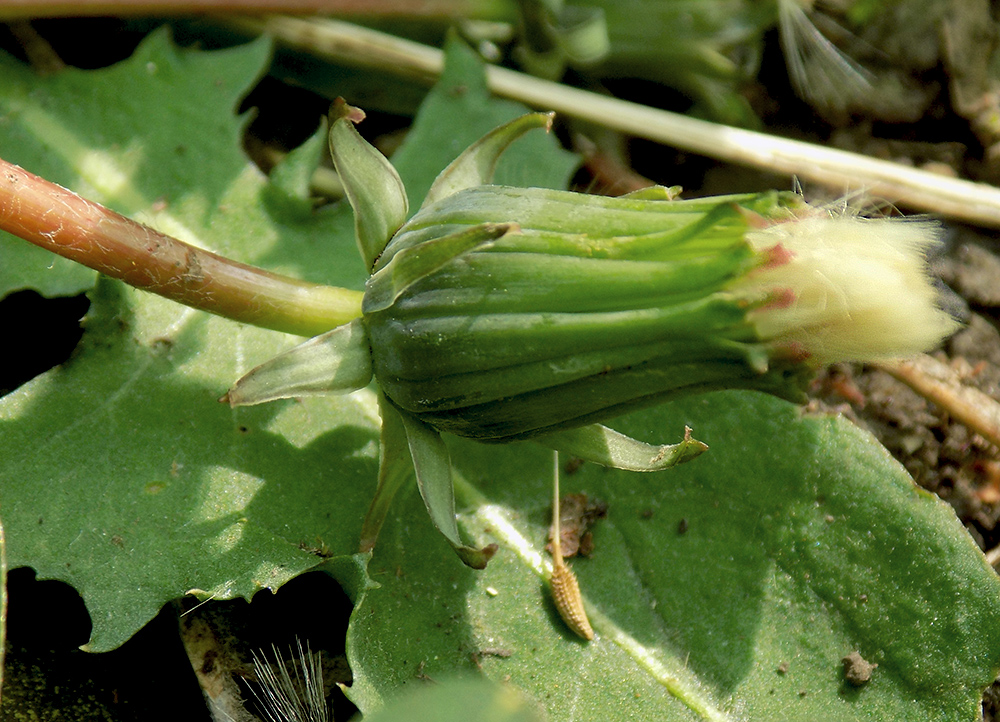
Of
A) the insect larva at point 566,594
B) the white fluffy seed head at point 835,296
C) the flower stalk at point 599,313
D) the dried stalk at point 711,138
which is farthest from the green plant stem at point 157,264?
the dried stalk at point 711,138

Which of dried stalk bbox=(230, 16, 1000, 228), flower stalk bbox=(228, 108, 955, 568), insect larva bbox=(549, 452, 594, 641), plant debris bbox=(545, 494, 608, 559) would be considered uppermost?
flower stalk bbox=(228, 108, 955, 568)

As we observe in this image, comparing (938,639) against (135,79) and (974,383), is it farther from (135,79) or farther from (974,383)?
(135,79)

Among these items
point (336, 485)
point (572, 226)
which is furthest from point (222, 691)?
point (572, 226)

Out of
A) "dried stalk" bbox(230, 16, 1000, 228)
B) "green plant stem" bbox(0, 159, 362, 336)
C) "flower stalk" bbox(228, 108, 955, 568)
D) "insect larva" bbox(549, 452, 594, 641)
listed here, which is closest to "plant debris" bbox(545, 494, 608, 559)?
"insect larva" bbox(549, 452, 594, 641)

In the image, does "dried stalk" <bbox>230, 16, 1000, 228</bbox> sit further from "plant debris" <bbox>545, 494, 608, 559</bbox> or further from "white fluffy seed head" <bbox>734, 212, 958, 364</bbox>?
"white fluffy seed head" <bbox>734, 212, 958, 364</bbox>

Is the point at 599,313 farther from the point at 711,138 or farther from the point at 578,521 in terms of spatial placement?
the point at 711,138
